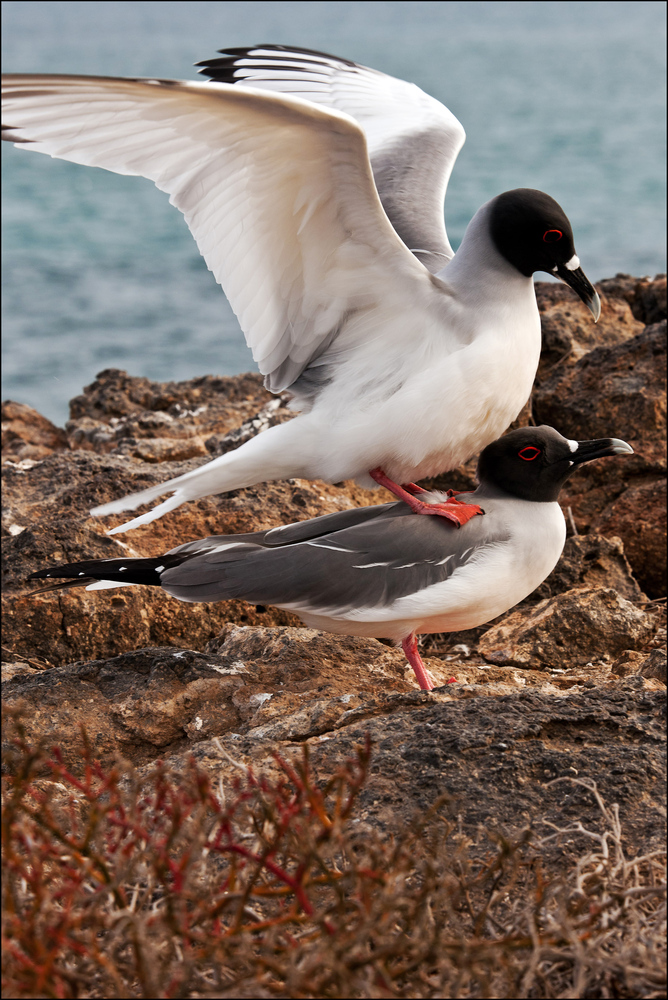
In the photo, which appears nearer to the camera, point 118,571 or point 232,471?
point 118,571

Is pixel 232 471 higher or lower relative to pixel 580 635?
higher

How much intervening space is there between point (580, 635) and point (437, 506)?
919 mm

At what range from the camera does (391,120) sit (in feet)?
18.0

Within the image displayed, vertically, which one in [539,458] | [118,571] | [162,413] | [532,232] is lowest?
[162,413]

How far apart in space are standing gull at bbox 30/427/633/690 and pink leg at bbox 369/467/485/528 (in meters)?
0.03

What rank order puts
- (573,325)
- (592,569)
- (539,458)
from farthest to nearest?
→ (573,325), (592,569), (539,458)

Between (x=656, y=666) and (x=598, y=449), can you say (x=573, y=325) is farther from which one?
(x=656, y=666)

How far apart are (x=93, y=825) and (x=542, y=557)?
2442 millimetres

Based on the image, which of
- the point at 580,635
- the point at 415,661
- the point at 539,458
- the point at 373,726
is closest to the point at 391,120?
the point at 539,458

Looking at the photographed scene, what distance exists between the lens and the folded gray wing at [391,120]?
4957mm

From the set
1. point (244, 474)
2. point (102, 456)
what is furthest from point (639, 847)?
point (102, 456)

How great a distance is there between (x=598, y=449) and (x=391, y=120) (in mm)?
2482

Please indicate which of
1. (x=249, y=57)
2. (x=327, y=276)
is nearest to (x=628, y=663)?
(x=327, y=276)

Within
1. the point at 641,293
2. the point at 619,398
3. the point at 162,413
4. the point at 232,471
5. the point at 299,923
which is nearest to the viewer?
the point at 299,923
